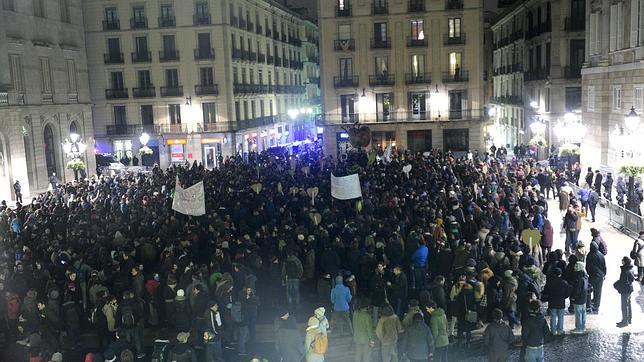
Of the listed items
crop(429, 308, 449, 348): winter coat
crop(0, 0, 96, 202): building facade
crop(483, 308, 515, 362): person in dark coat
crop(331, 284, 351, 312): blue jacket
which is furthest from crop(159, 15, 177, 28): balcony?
crop(483, 308, 515, 362): person in dark coat

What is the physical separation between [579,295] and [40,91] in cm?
3960

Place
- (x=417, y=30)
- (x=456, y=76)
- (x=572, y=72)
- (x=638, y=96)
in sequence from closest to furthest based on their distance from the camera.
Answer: (x=638, y=96) → (x=572, y=72) → (x=456, y=76) → (x=417, y=30)

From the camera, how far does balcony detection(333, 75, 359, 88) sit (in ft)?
181

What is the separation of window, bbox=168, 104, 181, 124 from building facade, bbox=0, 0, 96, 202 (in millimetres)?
8072

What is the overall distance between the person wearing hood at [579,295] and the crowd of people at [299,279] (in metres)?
0.04

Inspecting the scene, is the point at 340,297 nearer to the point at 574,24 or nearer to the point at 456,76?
the point at 574,24

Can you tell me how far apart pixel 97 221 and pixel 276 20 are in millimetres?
54050

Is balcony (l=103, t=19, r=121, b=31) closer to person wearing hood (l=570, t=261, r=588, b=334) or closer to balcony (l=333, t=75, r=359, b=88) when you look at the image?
balcony (l=333, t=75, r=359, b=88)

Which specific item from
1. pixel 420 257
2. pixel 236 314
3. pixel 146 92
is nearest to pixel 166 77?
pixel 146 92

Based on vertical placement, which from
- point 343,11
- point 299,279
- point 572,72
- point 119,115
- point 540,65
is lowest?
point 299,279

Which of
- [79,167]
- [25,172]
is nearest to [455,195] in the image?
[79,167]

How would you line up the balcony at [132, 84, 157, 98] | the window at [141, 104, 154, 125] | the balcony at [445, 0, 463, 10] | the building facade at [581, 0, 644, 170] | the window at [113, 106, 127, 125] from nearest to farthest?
the building facade at [581, 0, 644, 170] → the balcony at [445, 0, 463, 10] → the balcony at [132, 84, 157, 98] → the window at [141, 104, 154, 125] → the window at [113, 106, 127, 125]

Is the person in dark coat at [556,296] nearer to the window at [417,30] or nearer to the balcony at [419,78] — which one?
the balcony at [419,78]

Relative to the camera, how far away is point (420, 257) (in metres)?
16.1
